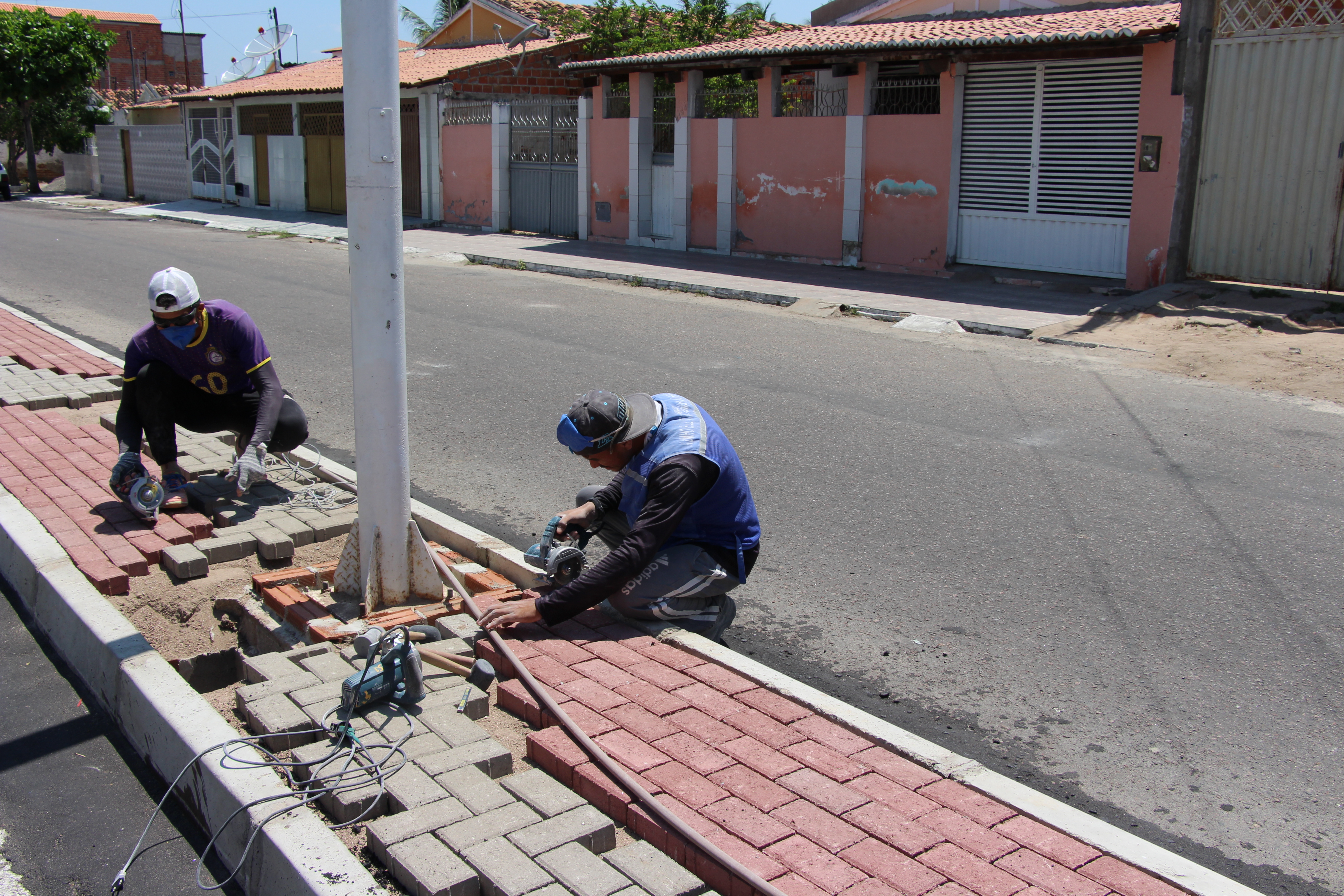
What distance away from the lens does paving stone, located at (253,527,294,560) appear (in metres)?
4.99

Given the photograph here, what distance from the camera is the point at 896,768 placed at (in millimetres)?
3250

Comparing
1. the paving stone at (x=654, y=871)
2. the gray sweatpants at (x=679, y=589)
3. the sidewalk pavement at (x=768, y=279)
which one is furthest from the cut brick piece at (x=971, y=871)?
the sidewalk pavement at (x=768, y=279)

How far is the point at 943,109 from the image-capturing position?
16484mm

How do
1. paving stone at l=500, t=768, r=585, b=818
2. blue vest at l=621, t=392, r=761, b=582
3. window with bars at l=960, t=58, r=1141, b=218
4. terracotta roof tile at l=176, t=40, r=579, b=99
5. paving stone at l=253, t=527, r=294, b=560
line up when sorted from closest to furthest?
paving stone at l=500, t=768, r=585, b=818 → blue vest at l=621, t=392, r=761, b=582 → paving stone at l=253, t=527, r=294, b=560 → window with bars at l=960, t=58, r=1141, b=218 → terracotta roof tile at l=176, t=40, r=579, b=99

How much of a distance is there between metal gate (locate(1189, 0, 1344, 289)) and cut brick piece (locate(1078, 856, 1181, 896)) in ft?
38.4

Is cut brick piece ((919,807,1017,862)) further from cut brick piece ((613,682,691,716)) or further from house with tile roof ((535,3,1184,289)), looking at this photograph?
house with tile roof ((535,3,1184,289))

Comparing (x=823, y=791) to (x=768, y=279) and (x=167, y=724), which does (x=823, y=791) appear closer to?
(x=167, y=724)

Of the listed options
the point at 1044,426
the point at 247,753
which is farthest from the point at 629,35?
the point at 247,753

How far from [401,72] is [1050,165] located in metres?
17.6

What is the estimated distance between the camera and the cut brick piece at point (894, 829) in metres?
2.85

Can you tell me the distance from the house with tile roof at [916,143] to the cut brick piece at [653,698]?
41.5 feet

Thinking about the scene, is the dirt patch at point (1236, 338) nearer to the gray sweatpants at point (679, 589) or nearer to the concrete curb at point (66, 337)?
the gray sweatpants at point (679, 589)

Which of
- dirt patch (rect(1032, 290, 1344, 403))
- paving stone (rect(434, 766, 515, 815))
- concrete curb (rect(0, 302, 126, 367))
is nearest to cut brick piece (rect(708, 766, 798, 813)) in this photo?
paving stone (rect(434, 766, 515, 815))

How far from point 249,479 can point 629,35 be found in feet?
80.4
